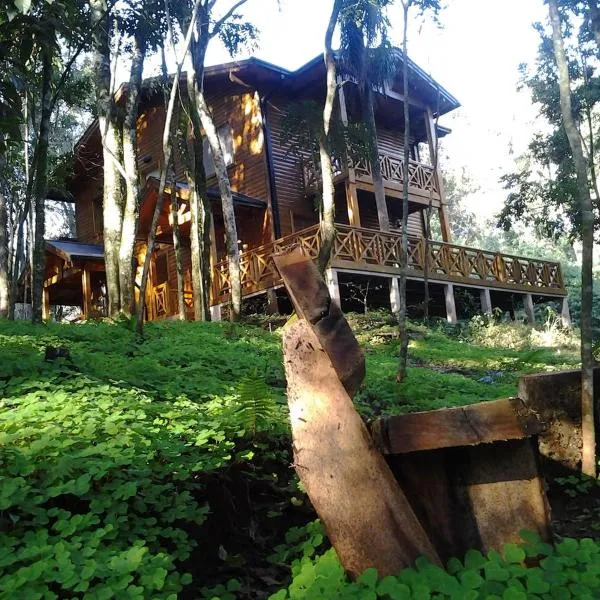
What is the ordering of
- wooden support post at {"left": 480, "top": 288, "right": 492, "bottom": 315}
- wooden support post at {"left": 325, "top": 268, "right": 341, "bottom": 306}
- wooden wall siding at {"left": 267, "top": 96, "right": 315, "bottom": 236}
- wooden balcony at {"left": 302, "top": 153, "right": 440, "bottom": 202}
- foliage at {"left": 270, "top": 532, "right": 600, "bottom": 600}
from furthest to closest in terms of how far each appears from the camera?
1. wooden wall siding at {"left": 267, "top": 96, "right": 315, "bottom": 236}
2. wooden balcony at {"left": 302, "top": 153, "right": 440, "bottom": 202}
3. wooden support post at {"left": 480, "top": 288, "right": 492, "bottom": 315}
4. wooden support post at {"left": 325, "top": 268, "right": 341, "bottom": 306}
5. foliage at {"left": 270, "top": 532, "right": 600, "bottom": 600}

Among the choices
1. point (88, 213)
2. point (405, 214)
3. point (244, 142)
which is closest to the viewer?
point (405, 214)

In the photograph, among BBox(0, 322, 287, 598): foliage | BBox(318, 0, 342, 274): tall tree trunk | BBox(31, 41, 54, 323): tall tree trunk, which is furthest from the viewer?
BBox(318, 0, 342, 274): tall tree trunk

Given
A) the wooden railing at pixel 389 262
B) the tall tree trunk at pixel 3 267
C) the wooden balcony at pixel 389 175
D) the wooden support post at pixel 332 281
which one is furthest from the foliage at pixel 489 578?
the wooden balcony at pixel 389 175

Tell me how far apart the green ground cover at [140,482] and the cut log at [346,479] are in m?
0.66

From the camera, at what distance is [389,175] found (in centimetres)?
1973

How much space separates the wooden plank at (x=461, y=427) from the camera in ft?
7.41

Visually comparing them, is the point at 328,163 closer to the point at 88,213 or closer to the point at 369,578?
the point at 369,578

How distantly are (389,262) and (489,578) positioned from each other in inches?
575

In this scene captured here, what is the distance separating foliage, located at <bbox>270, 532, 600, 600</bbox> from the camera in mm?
1952

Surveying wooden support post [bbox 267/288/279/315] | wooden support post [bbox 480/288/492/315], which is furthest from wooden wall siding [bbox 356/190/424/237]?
wooden support post [bbox 267/288/279/315]

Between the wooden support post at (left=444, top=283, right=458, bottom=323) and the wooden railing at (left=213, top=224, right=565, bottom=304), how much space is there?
289 mm

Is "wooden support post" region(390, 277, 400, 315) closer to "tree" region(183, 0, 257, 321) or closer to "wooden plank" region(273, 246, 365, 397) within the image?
"tree" region(183, 0, 257, 321)

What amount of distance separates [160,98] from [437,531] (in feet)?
71.8

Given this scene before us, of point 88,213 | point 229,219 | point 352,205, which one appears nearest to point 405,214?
point 229,219
